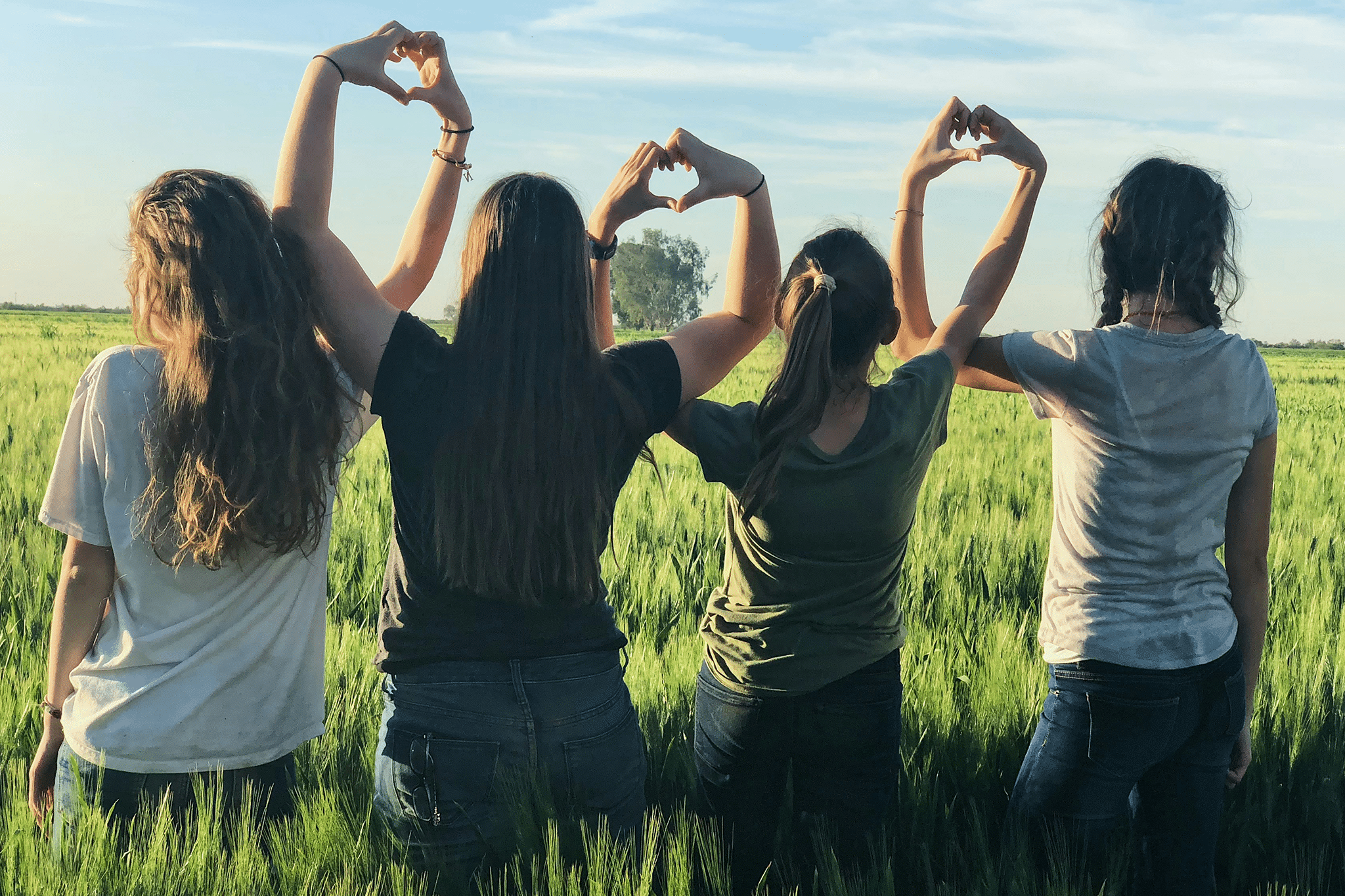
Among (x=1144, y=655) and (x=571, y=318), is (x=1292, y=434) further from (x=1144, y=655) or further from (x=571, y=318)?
(x=571, y=318)

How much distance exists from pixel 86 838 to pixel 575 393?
1050mm

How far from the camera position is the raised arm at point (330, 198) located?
162 cm

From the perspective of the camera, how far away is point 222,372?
5.39ft

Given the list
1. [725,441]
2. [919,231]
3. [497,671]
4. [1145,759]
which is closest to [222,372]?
[497,671]

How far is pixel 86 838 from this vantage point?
5.16ft

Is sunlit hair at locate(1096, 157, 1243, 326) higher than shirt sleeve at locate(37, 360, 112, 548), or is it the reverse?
sunlit hair at locate(1096, 157, 1243, 326)

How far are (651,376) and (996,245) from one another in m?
0.91

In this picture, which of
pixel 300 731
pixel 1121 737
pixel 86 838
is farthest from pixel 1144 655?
pixel 86 838

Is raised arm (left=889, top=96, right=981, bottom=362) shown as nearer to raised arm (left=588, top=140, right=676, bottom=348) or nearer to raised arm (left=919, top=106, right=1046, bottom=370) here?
raised arm (left=919, top=106, right=1046, bottom=370)

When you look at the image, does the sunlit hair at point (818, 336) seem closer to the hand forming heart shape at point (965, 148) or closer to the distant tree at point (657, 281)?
the hand forming heart shape at point (965, 148)

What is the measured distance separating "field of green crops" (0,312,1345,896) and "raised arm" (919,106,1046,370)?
0.38 m

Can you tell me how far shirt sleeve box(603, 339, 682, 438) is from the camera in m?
1.61

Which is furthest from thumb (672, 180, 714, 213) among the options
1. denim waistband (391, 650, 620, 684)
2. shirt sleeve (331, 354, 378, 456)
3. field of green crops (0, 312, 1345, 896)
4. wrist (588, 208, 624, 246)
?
denim waistband (391, 650, 620, 684)

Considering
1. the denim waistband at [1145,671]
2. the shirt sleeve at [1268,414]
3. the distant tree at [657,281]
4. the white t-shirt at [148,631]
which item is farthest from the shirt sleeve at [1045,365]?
the distant tree at [657,281]
